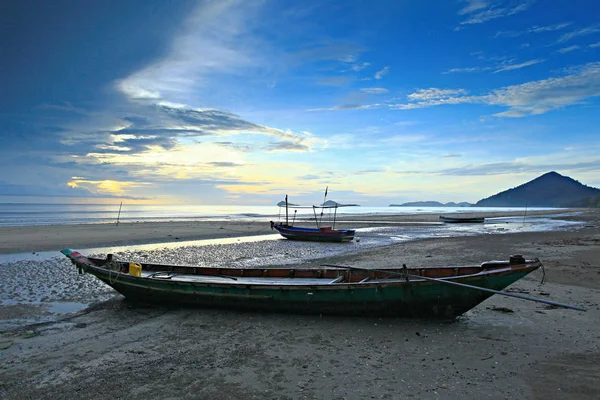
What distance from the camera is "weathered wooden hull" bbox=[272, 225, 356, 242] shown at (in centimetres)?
2722

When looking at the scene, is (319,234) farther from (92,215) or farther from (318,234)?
(92,215)

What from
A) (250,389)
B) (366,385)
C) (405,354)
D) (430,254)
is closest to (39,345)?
(250,389)

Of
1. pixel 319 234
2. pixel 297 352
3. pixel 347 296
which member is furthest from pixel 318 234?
pixel 297 352

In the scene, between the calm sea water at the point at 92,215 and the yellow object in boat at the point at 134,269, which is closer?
the yellow object in boat at the point at 134,269

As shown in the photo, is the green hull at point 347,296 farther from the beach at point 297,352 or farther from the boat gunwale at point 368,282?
the beach at point 297,352

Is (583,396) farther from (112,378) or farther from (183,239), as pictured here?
(183,239)

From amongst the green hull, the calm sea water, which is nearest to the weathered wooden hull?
the green hull

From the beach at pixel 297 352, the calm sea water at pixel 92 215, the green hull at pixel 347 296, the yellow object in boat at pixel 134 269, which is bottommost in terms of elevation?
the beach at pixel 297 352

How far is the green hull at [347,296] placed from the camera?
7.87 meters

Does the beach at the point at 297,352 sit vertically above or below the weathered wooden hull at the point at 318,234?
below

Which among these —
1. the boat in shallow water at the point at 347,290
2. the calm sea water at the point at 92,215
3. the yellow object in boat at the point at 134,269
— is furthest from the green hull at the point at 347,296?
the calm sea water at the point at 92,215

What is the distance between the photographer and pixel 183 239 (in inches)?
1085

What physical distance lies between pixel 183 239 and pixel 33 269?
12752 millimetres

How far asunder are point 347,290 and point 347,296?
5.8 inches
